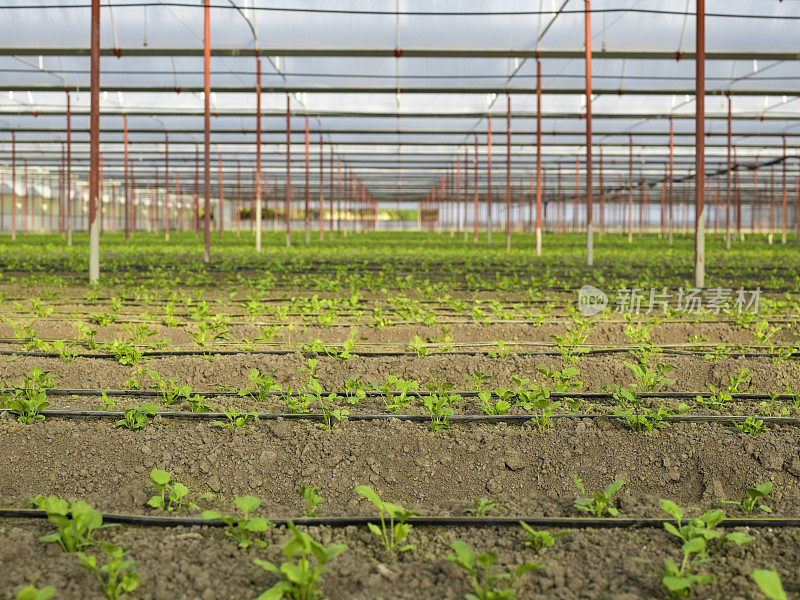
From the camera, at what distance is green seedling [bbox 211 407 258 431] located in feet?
11.8

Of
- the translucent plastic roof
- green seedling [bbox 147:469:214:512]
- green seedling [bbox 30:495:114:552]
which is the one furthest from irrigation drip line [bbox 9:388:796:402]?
the translucent plastic roof

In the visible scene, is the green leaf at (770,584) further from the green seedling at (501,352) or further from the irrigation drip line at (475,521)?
the green seedling at (501,352)

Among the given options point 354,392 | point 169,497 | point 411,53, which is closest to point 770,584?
point 169,497

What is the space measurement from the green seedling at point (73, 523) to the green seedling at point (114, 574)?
0.13 metres

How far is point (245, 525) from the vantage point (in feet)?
7.52

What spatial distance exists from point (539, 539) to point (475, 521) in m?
0.27

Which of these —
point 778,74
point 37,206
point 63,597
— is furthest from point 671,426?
point 37,206

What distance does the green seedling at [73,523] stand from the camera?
2199mm

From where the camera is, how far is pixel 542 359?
5.24 m

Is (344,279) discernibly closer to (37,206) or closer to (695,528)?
(695,528)

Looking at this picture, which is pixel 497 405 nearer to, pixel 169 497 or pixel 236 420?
pixel 236 420

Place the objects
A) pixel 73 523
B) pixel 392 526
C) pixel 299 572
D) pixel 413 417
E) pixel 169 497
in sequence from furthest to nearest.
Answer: pixel 413 417, pixel 169 497, pixel 392 526, pixel 73 523, pixel 299 572

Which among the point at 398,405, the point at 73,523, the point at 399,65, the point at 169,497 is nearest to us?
the point at 73,523

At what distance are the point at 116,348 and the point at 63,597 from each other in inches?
129
